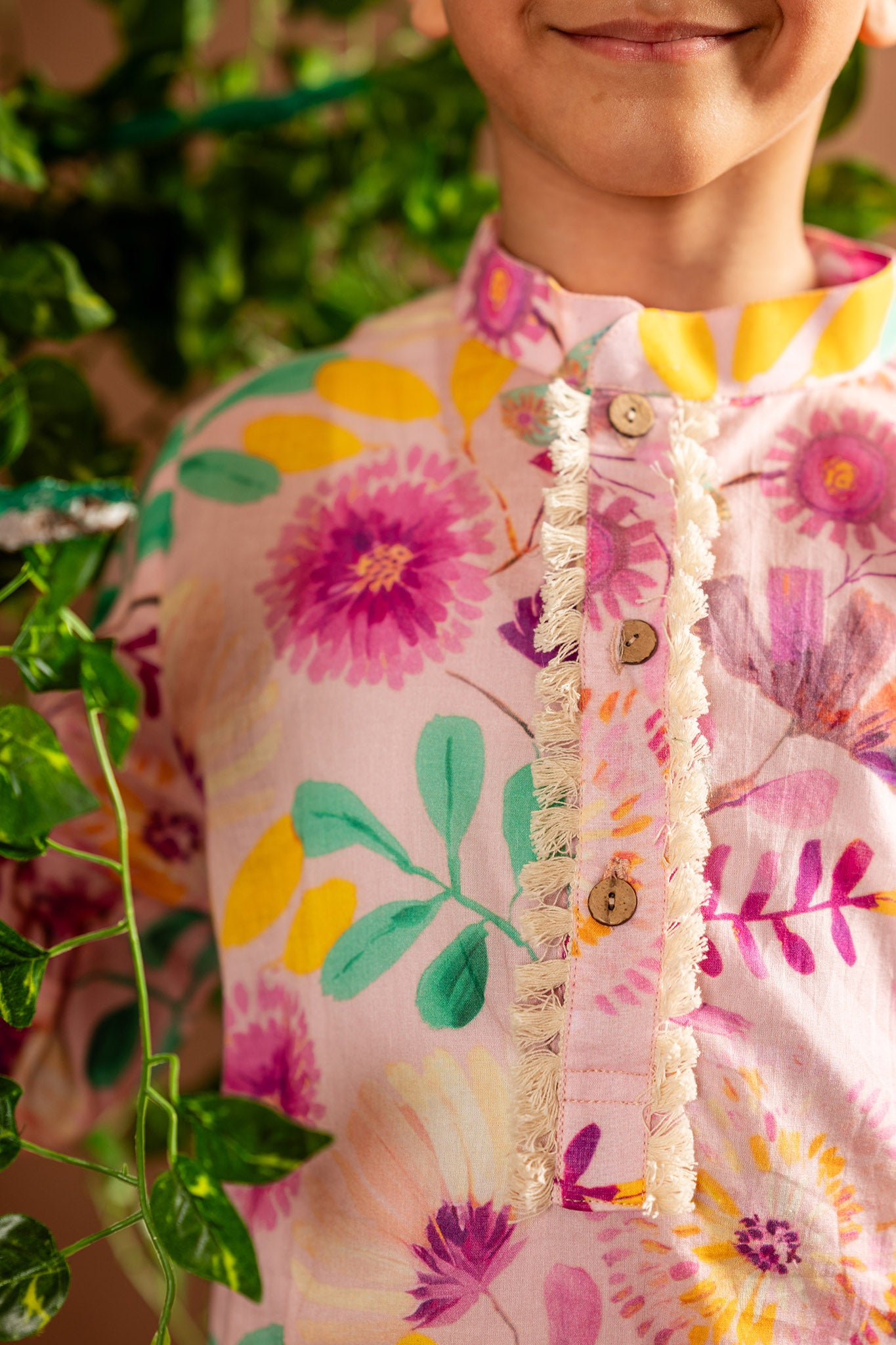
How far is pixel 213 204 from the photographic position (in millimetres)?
891

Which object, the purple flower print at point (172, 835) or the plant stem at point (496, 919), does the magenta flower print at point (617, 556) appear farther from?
the purple flower print at point (172, 835)

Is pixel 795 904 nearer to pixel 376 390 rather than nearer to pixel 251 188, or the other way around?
pixel 376 390

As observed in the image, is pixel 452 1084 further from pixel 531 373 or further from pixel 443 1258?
pixel 531 373

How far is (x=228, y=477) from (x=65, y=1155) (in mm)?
341

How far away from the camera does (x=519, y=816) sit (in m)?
0.51

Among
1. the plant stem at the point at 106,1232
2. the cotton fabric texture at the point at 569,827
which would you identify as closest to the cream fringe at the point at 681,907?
the cotton fabric texture at the point at 569,827

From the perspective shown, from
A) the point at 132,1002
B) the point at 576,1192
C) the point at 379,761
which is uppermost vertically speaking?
the point at 379,761

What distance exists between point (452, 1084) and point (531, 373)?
1.15ft

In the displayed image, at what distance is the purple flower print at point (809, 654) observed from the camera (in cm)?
51

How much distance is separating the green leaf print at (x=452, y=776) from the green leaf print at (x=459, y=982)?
0.09 feet

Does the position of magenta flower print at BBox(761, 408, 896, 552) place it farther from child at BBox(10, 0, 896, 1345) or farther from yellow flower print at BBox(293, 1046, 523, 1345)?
yellow flower print at BBox(293, 1046, 523, 1345)

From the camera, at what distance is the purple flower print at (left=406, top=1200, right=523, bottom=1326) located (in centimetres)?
51

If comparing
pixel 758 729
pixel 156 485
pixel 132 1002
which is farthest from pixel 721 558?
pixel 132 1002

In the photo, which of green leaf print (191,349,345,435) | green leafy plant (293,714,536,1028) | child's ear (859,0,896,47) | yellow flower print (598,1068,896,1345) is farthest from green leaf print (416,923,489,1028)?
child's ear (859,0,896,47)
